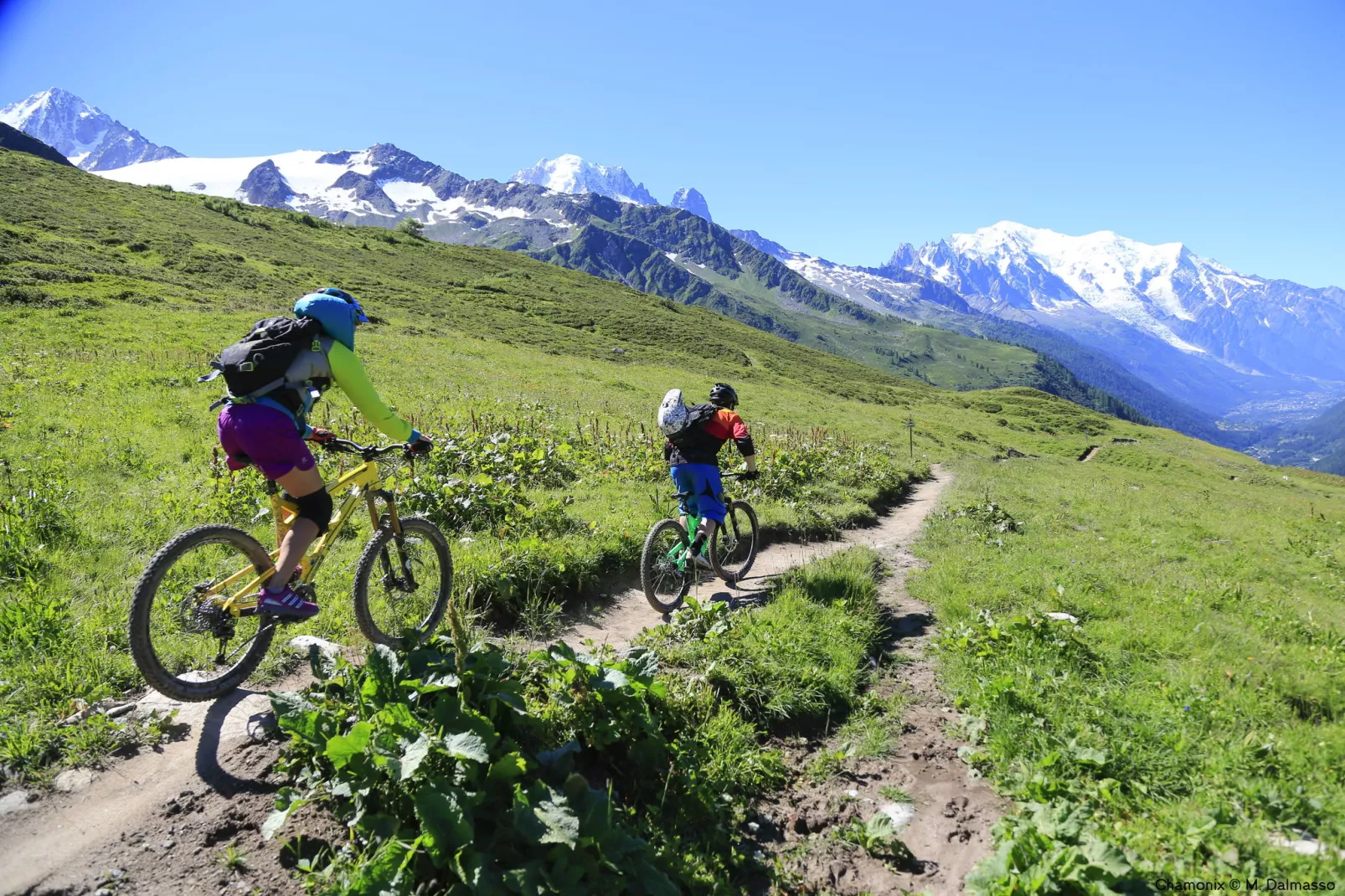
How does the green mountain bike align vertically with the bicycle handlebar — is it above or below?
below

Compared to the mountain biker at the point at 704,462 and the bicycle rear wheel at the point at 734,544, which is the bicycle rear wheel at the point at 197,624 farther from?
the bicycle rear wheel at the point at 734,544

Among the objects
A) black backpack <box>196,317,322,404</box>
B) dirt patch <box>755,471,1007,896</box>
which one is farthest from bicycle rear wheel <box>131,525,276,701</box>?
dirt patch <box>755,471,1007,896</box>

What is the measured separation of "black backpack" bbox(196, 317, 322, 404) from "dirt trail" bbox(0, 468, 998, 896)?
250 cm

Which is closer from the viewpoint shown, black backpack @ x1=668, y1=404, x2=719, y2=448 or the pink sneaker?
the pink sneaker

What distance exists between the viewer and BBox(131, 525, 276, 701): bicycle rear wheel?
181 inches

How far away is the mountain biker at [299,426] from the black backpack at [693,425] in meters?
4.00

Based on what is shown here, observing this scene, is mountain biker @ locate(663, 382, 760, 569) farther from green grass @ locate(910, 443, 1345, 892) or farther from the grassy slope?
green grass @ locate(910, 443, 1345, 892)

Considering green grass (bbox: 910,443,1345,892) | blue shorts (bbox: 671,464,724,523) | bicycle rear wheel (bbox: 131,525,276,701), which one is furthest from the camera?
blue shorts (bbox: 671,464,724,523)

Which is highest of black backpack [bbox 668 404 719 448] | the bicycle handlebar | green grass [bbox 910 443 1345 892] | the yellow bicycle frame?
black backpack [bbox 668 404 719 448]

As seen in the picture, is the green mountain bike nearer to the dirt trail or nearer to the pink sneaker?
the dirt trail

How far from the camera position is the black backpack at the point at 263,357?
4.73 metres

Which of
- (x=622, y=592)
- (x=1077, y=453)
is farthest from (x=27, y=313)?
(x=1077, y=453)

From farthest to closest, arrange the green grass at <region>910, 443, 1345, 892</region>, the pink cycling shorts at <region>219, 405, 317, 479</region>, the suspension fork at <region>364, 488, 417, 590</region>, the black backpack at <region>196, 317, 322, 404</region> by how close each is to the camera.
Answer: the suspension fork at <region>364, 488, 417, 590</region>
the pink cycling shorts at <region>219, 405, 317, 479</region>
the black backpack at <region>196, 317, 322, 404</region>
the green grass at <region>910, 443, 1345, 892</region>

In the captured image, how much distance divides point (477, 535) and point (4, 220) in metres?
73.8
